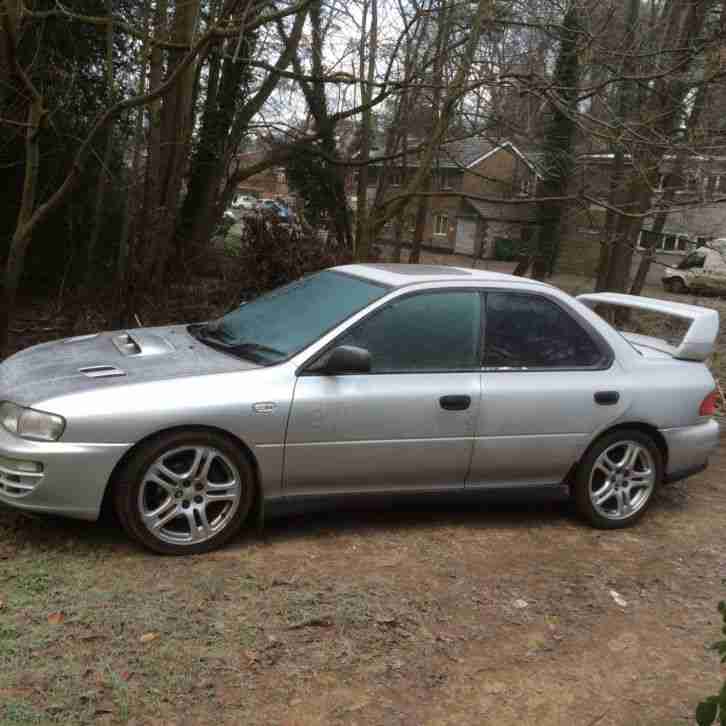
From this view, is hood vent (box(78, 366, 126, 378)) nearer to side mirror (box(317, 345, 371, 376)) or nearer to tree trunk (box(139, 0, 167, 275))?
side mirror (box(317, 345, 371, 376))

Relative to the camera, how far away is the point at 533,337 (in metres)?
5.32

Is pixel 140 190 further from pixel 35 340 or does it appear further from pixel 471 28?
pixel 471 28

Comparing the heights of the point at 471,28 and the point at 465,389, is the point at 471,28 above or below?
above

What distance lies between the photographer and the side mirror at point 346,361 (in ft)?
15.1

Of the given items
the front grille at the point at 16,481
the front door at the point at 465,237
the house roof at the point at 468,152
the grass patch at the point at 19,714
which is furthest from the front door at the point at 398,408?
the front door at the point at 465,237

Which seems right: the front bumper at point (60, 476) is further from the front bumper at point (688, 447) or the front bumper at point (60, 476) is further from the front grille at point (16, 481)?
the front bumper at point (688, 447)

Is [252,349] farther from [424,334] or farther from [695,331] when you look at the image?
[695,331]

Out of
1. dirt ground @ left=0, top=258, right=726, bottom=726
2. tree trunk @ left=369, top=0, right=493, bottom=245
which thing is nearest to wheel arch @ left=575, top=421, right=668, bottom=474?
dirt ground @ left=0, top=258, right=726, bottom=726

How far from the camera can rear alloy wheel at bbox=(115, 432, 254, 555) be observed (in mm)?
4285

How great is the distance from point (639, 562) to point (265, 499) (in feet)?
7.19

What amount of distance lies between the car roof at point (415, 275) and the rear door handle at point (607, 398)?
0.75 metres

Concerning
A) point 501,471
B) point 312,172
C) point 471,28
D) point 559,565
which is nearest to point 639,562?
point 559,565

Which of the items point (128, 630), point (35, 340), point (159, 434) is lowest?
point (35, 340)

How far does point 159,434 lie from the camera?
14.1 ft
